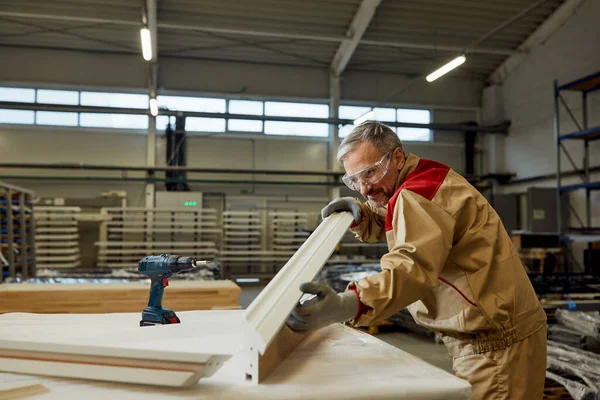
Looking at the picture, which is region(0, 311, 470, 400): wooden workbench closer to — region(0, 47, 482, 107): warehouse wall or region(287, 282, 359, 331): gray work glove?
region(287, 282, 359, 331): gray work glove

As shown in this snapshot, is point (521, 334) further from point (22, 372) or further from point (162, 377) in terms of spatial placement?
point (22, 372)

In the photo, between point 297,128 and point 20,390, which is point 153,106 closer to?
point 297,128

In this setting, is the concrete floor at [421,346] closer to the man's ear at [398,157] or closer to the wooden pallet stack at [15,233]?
the man's ear at [398,157]

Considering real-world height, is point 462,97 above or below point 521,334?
above

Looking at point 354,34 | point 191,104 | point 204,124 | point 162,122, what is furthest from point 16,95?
point 354,34

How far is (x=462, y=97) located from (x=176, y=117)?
30.2 feet

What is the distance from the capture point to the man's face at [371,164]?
1.93 metres

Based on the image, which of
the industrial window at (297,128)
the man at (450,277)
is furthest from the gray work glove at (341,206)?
the industrial window at (297,128)

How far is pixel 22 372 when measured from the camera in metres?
1.45

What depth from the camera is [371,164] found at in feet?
6.35

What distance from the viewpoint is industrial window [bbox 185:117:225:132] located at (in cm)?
1345

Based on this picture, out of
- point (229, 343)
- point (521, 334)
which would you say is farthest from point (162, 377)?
point (521, 334)

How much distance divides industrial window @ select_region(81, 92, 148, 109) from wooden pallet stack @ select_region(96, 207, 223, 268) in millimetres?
3175

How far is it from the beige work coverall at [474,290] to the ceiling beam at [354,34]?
10.1 meters
